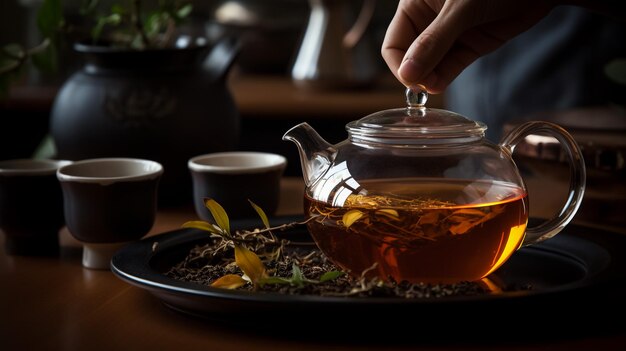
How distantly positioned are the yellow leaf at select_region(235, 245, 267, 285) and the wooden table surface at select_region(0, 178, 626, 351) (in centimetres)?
6

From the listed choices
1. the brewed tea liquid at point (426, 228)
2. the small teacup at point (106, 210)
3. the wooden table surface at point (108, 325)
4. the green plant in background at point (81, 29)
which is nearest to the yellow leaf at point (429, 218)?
the brewed tea liquid at point (426, 228)

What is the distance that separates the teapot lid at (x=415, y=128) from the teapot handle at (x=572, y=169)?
47mm

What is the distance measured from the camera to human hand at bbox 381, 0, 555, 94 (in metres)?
0.97

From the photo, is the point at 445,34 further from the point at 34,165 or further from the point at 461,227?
the point at 34,165

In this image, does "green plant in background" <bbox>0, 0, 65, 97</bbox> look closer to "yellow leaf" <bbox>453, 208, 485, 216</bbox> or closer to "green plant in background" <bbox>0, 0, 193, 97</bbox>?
"green plant in background" <bbox>0, 0, 193, 97</bbox>

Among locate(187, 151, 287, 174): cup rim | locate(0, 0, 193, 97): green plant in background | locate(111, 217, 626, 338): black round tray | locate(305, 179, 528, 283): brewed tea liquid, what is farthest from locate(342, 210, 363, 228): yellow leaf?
locate(0, 0, 193, 97): green plant in background

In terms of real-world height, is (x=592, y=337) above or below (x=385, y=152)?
below

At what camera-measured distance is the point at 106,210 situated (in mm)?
1063

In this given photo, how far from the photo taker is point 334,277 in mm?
875

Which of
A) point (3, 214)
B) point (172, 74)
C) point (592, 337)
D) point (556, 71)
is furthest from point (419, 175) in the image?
point (556, 71)

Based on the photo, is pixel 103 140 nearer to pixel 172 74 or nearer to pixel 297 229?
pixel 172 74

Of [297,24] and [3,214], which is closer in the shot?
[3,214]

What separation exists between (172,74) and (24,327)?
660mm

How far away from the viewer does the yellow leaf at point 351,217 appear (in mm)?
858
